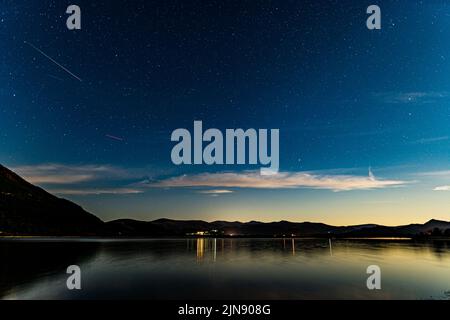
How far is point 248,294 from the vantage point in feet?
73.6
